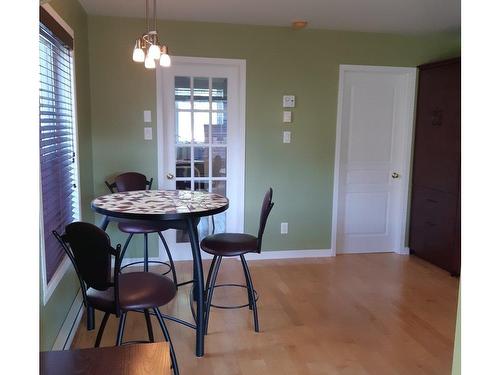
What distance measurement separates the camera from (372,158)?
4.31 metres

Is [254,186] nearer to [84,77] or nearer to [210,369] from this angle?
[84,77]

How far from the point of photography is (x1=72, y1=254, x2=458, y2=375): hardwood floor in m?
2.29

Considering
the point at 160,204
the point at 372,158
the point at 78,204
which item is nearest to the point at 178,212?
the point at 160,204

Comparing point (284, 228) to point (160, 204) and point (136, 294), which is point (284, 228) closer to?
point (160, 204)

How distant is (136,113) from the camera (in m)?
3.72

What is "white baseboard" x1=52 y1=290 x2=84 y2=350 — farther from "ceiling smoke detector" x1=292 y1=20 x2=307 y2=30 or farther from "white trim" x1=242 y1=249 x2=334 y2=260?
"ceiling smoke detector" x1=292 y1=20 x2=307 y2=30

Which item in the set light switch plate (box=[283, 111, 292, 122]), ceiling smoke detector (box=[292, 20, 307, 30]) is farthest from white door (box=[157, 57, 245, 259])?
ceiling smoke detector (box=[292, 20, 307, 30])

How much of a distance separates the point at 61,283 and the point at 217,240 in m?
1.00

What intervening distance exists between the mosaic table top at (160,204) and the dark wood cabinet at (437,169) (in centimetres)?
233

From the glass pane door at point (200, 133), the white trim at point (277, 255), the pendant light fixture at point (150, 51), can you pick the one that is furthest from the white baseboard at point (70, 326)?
the pendant light fixture at point (150, 51)

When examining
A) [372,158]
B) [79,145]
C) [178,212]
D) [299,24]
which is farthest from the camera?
[372,158]

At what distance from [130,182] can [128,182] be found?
0.06ft

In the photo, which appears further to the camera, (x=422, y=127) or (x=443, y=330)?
(x=422, y=127)
